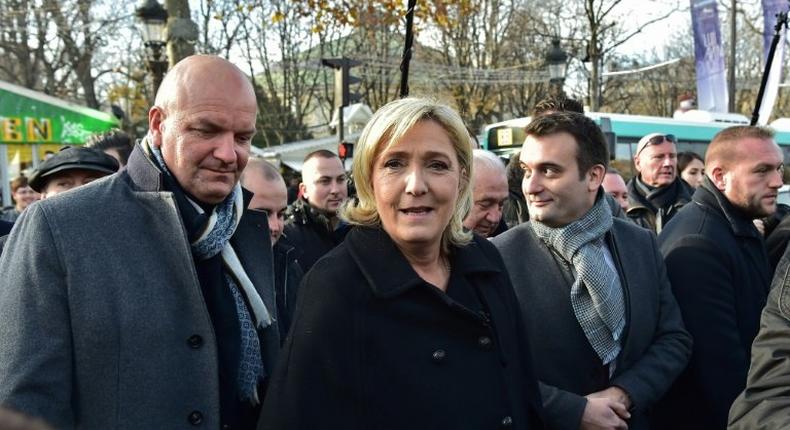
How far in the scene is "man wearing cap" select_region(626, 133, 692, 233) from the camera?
280 inches

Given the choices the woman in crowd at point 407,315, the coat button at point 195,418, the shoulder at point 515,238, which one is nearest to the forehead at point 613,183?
the shoulder at point 515,238

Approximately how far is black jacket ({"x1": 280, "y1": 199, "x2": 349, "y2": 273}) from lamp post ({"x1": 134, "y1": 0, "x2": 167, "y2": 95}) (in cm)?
600

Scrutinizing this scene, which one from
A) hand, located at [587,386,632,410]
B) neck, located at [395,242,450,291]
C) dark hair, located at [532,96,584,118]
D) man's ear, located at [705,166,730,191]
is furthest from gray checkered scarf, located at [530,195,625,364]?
dark hair, located at [532,96,584,118]

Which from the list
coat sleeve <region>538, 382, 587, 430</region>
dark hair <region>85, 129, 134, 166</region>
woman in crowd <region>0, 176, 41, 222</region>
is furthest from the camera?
woman in crowd <region>0, 176, 41, 222</region>

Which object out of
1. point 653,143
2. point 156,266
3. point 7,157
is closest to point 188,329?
point 156,266

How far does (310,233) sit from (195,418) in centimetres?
365

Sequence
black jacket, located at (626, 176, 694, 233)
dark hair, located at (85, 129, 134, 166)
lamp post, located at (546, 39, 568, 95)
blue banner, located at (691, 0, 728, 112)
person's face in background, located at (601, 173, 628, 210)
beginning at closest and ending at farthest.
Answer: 1. dark hair, located at (85, 129, 134, 166)
2. person's face in background, located at (601, 173, 628, 210)
3. black jacket, located at (626, 176, 694, 233)
4. lamp post, located at (546, 39, 568, 95)
5. blue banner, located at (691, 0, 728, 112)

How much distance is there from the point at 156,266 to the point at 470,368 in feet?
3.14

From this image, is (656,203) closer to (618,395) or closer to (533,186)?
(533,186)

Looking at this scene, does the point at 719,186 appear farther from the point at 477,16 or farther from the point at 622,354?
the point at 477,16

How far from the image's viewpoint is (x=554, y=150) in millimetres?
3404

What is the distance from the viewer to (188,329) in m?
2.29

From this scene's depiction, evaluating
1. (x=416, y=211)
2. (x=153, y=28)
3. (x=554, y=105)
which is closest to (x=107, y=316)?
(x=416, y=211)

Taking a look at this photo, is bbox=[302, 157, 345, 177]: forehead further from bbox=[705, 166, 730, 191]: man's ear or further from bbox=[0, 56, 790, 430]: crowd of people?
bbox=[0, 56, 790, 430]: crowd of people
